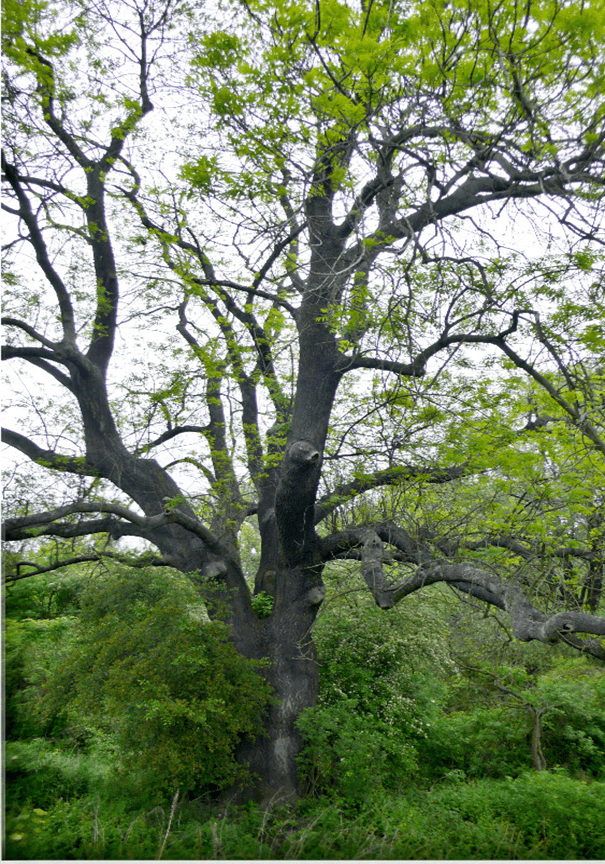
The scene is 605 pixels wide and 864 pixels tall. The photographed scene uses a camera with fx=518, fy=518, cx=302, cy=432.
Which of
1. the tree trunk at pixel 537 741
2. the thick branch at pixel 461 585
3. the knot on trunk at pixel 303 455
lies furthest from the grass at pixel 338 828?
the knot on trunk at pixel 303 455

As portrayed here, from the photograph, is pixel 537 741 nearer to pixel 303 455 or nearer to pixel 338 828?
pixel 338 828

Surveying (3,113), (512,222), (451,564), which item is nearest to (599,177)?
(512,222)

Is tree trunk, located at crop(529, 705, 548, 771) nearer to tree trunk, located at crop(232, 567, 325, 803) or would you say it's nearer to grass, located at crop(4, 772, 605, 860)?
grass, located at crop(4, 772, 605, 860)

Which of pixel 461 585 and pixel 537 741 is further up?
pixel 461 585

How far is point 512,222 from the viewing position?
13.4ft

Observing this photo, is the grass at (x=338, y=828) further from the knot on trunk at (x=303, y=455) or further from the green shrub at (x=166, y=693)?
the knot on trunk at (x=303, y=455)

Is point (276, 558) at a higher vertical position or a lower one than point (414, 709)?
higher

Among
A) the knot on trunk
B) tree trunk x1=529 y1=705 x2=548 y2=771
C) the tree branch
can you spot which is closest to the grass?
tree trunk x1=529 y1=705 x2=548 y2=771

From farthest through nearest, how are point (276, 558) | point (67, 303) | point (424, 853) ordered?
1. point (276, 558)
2. point (67, 303)
3. point (424, 853)

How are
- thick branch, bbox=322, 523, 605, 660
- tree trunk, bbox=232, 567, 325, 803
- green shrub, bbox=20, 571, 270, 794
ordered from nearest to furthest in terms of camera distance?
thick branch, bbox=322, 523, 605, 660
green shrub, bbox=20, 571, 270, 794
tree trunk, bbox=232, 567, 325, 803

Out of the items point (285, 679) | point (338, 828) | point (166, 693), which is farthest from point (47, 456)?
point (338, 828)

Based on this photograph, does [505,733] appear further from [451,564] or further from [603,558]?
[451,564]

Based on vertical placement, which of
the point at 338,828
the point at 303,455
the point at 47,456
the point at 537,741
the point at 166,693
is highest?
the point at 47,456

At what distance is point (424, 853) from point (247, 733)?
2262 millimetres
